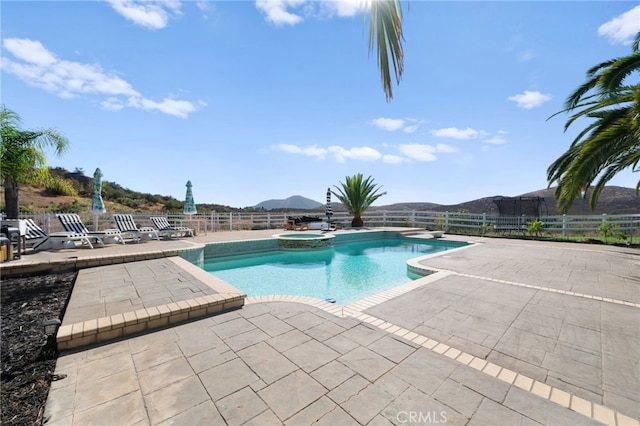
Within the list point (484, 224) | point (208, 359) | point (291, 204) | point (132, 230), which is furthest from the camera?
point (291, 204)

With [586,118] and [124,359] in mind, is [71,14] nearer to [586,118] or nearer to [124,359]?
[124,359]

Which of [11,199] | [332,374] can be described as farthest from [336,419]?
[11,199]

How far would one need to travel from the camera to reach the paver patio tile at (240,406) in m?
1.60

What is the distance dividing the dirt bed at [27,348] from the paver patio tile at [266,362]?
1.24 metres

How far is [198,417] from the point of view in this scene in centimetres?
160

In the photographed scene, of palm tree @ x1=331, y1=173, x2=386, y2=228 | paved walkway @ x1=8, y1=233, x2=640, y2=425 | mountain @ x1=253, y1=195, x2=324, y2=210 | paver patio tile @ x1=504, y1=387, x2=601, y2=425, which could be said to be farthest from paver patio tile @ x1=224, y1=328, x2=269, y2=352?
mountain @ x1=253, y1=195, x2=324, y2=210

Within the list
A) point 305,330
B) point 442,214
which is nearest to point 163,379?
point 305,330

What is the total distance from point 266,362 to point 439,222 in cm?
1363

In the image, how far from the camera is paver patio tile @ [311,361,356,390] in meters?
1.91

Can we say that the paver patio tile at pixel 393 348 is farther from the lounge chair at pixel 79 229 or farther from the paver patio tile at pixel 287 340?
the lounge chair at pixel 79 229

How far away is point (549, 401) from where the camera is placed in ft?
5.79

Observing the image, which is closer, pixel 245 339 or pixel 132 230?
pixel 245 339

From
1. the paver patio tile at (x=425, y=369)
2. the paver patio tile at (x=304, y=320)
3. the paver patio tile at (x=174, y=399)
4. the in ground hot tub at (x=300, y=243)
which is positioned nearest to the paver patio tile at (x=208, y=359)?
the paver patio tile at (x=174, y=399)

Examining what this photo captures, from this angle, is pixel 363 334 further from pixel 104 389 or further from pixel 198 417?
pixel 104 389
